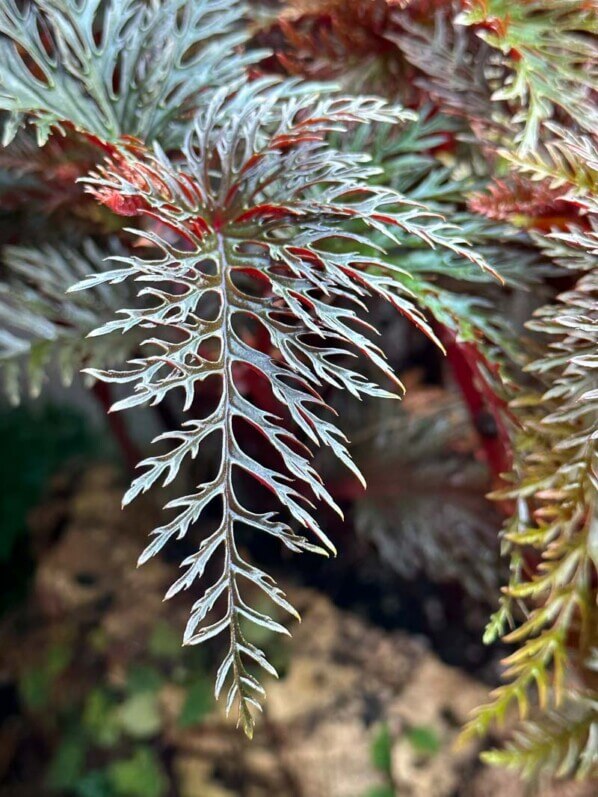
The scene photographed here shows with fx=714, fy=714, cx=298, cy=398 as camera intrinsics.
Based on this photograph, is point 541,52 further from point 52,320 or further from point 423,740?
point 423,740

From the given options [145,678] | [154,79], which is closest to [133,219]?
[154,79]

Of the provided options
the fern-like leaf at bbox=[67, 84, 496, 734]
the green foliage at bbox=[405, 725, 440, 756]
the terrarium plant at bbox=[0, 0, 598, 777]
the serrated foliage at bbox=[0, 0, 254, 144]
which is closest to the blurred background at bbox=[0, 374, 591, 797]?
the green foliage at bbox=[405, 725, 440, 756]

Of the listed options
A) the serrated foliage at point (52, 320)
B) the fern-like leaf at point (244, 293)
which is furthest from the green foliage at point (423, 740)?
the serrated foliage at point (52, 320)

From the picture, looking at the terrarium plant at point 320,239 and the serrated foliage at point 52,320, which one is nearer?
the terrarium plant at point 320,239

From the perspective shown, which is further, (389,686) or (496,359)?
(389,686)

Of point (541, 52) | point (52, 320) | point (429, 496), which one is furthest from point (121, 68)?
point (429, 496)

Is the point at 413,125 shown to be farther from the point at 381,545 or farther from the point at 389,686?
the point at 389,686

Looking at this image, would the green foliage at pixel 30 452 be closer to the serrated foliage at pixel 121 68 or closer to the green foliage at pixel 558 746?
the serrated foliage at pixel 121 68

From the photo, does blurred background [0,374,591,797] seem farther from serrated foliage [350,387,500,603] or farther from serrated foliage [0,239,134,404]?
serrated foliage [0,239,134,404]

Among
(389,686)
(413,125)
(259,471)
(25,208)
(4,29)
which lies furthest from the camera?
(389,686)
